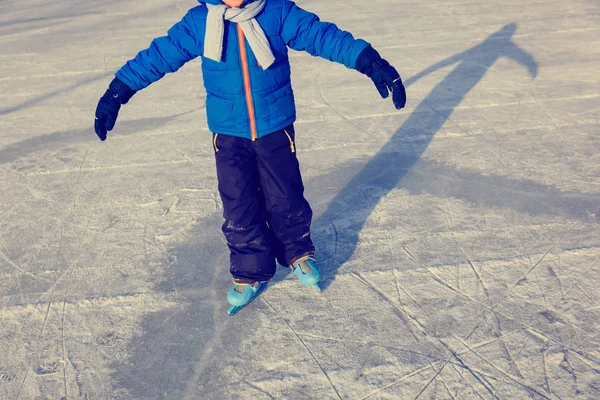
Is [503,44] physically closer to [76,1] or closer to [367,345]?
[367,345]

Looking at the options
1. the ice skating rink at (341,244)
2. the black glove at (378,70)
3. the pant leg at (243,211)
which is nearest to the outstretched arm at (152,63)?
the pant leg at (243,211)

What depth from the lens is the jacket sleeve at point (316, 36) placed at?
321 cm

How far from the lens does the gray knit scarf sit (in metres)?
3.08

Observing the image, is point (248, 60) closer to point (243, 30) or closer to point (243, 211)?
point (243, 30)

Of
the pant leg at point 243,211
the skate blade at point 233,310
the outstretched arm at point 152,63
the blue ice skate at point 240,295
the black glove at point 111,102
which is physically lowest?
the skate blade at point 233,310

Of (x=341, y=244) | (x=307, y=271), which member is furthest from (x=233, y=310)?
(x=341, y=244)

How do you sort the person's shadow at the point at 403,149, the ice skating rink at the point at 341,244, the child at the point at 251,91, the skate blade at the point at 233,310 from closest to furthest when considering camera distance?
the ice skating rink at the point at 341,244 < the child at the point at 251,91 < the skate blade at the point at 233,310 < the person's shadow at the point at 403,149

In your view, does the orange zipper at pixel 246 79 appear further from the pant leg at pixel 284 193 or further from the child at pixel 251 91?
the pant leg at pixel 284 193

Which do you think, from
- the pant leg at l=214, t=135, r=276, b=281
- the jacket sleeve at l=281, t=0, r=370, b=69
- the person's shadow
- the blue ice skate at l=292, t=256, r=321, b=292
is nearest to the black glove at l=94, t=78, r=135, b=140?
the pant leg at l=214, t=135, r=276, b=281

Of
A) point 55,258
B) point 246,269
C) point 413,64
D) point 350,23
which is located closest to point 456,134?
point 413,64

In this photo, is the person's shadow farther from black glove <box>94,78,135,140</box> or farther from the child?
black glove <box>94,78,135,140</box>

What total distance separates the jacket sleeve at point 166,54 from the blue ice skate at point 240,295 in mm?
1167

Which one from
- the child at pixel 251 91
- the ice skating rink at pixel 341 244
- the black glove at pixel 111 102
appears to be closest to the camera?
the ice skating rink at pixel 341 244

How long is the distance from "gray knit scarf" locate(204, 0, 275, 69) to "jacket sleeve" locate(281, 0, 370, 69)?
158 mm
